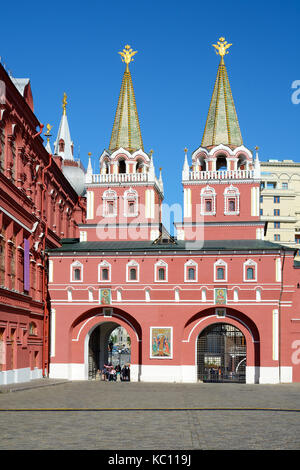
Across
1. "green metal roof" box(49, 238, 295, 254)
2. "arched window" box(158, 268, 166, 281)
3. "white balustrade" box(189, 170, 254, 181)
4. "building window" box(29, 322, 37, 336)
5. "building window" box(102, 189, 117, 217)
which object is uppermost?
"white balustrade" box(189, 170, 254, 181)

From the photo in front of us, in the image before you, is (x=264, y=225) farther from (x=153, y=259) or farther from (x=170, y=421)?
(x=170, y=421)

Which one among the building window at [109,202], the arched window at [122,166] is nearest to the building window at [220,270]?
the building window at [109,202]

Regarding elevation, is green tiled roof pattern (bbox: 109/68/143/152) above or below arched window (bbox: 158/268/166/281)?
above

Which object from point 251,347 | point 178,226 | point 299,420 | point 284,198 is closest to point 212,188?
point 178,226

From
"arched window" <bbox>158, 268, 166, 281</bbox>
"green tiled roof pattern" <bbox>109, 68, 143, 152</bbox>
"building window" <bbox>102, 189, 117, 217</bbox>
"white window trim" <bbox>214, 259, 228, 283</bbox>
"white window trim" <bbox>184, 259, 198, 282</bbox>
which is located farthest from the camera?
"green tiled roof pattern" <bbox>109, 68, 143, 152</bbox>

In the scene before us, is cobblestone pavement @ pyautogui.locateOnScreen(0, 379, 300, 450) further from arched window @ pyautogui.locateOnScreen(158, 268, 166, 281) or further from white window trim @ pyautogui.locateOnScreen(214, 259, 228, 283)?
arched window @ pyautogui.locateOnScreen(158, 268, 166, 281)

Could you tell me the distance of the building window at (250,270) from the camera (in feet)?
157

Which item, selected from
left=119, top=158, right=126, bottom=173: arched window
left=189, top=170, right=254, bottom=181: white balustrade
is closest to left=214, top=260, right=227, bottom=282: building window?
left=189, top=170, right=254, bottom=181: white balustrade

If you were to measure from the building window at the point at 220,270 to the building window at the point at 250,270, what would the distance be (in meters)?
1.39

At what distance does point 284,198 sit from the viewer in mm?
106938

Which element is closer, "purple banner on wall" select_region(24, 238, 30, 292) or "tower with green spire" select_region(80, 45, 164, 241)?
"purple banner on wall" select_region(24, 238, 30, 292)

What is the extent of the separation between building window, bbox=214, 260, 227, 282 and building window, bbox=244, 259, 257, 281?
4.57 ft

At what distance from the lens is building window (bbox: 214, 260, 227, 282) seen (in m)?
48.1

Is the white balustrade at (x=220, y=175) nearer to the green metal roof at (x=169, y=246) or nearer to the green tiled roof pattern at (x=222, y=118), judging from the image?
the green tiled roof pattern at (x=222, y=118)
